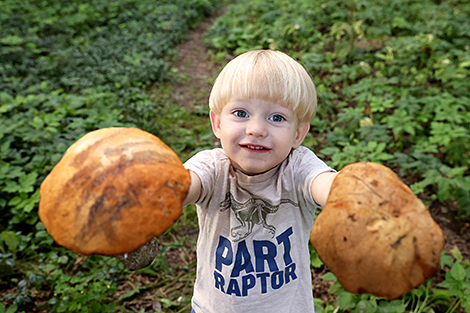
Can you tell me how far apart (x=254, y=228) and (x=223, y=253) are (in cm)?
17

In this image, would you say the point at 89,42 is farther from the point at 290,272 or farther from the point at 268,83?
the point at 290,272

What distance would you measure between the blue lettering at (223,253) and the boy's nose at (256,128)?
1.61 ft

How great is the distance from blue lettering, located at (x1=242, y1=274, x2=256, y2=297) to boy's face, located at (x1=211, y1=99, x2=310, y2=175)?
0.46 metres

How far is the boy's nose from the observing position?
119 centimetres

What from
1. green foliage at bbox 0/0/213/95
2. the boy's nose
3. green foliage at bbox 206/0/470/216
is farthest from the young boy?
green foliage at bbox 0/0/213/95

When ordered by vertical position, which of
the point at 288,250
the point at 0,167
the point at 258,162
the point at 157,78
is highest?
the point at 258,162

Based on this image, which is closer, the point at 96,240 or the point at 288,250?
the point at 96,240

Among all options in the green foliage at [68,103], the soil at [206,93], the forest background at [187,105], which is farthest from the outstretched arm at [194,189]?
the green foliage at [68,103]

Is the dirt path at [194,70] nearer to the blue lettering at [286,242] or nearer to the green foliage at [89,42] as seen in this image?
the green foliage at [89,42]

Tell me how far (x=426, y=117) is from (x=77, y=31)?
6068 mm

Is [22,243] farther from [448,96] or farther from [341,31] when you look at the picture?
[341,31]

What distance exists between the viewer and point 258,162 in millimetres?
1236

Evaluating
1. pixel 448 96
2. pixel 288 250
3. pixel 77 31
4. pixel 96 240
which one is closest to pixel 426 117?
Answer: pixel 448 96

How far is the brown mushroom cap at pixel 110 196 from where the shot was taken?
0.90 metres
